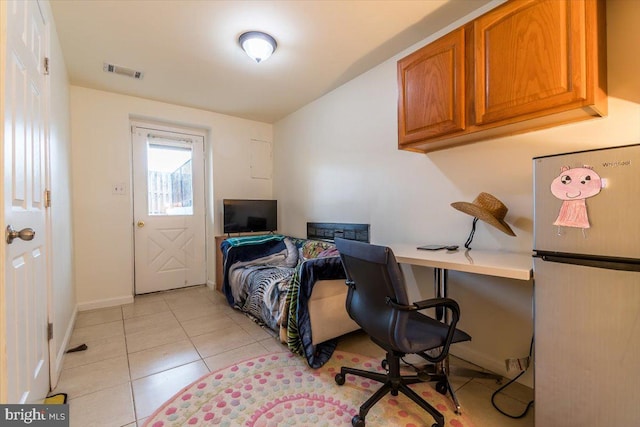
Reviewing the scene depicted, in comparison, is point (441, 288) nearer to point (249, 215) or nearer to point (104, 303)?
point (249, 215)

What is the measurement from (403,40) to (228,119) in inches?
108

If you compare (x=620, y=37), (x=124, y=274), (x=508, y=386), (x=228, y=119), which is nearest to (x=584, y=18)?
(x=620, y=37)

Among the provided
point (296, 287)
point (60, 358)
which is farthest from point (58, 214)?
point (296, 287)

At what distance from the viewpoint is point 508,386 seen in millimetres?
1810

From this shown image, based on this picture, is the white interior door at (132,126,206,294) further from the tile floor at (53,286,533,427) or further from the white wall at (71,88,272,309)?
the tile floor at (53,286,533,427)

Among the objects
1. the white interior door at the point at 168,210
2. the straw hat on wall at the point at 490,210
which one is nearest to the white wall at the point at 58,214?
the white interior door at the point at 168,210

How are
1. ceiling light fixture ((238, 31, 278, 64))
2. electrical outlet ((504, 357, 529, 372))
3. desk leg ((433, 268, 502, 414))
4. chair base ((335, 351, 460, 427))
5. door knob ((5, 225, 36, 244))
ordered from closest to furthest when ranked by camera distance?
door knob ((5, 225, 36, 244)), chair base ((335, 351, 460, 427)), electrical outlet ((504, 357, 529, 372)), desk leg ((433, 268, 502, 414)), ceiling light fixture ((238, 31, 278, 64))

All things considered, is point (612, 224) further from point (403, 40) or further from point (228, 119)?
point (228, 119)

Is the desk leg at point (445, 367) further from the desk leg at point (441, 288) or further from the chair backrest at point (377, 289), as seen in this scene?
the chair backrest at point (377, 289)

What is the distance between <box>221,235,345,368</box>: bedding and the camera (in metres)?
2.05

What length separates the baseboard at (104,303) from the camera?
10.5 feet

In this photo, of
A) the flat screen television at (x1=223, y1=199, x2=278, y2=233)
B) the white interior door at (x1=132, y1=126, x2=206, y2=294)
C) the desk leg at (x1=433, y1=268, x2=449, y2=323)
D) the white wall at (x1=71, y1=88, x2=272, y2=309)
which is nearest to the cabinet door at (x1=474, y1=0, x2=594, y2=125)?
the desk leg at (x1=433, y1=268, x2=449, y2=323)

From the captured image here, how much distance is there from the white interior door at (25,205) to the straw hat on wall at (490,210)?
2242 millimetres

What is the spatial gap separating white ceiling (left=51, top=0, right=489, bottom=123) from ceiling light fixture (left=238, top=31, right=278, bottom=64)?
1.9 inches
